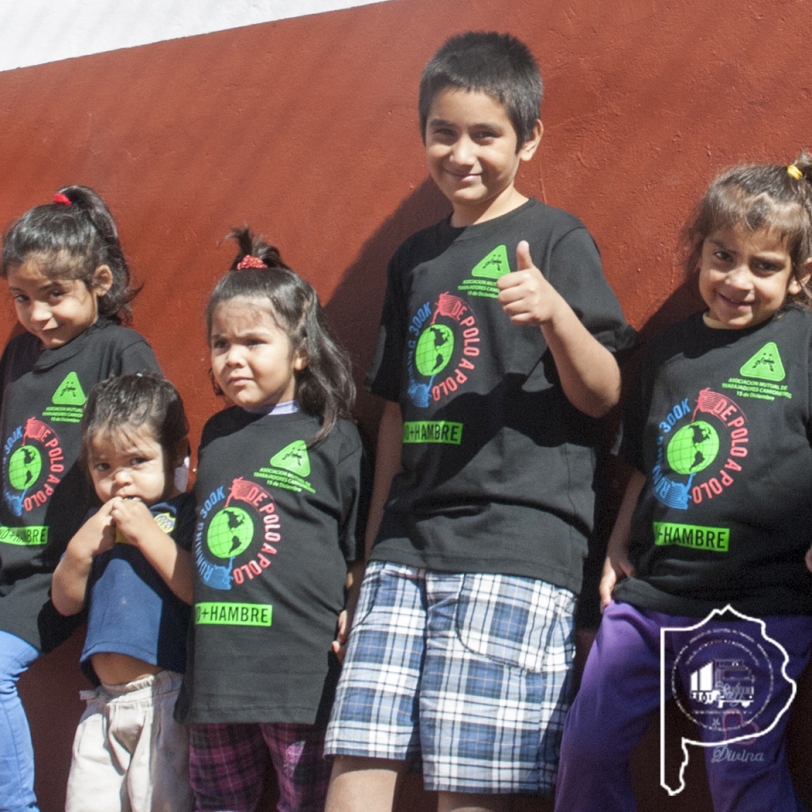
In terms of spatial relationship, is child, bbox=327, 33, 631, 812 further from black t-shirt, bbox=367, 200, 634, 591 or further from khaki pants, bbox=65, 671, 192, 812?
khaki pants, bbox=65, 671, 192, 812

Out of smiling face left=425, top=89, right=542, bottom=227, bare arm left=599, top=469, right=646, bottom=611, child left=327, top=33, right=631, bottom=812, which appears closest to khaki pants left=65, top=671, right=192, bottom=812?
child left=327, top=33, right=631, bottom=812

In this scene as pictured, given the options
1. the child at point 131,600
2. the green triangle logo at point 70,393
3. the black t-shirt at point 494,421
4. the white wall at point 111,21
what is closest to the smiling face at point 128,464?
the child at point 131,600

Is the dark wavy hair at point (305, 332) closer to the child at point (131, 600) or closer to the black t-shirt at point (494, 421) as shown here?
the black t-shirt at point (494, 421)

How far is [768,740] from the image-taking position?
79.2 inches

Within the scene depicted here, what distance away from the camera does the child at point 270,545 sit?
96.1 inches

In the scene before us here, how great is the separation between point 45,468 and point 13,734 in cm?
68

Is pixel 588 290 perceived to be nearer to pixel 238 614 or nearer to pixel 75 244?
pixel 238 614

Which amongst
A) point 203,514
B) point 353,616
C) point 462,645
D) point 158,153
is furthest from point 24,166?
point 462,645

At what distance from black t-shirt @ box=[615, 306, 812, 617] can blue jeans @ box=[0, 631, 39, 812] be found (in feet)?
5.13

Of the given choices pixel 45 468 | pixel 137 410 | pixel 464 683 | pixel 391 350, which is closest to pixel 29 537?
pixel 45 468

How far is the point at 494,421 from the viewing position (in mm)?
2338

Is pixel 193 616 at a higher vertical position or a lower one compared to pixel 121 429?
lower

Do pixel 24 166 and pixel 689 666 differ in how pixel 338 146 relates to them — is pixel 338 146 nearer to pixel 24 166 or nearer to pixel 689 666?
pixel 24 166

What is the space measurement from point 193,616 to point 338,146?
52.2 inches
